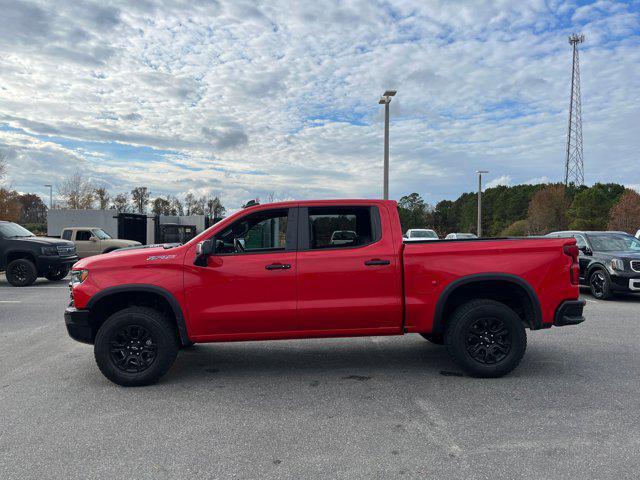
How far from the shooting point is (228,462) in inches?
129

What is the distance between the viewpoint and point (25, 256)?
542 inches

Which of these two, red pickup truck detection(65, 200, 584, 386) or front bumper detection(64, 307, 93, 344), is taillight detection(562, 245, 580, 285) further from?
front bumper detection(64, 307, 93, 344)

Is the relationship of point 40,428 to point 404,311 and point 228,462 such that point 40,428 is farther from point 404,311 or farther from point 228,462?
point 404,311

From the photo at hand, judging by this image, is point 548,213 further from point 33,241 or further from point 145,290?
point 145,290

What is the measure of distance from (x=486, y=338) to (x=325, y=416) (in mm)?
2010

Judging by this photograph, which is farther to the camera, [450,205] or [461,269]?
[450,205]

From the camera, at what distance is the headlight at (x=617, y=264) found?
1040 cm

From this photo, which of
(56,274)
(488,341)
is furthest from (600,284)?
(56,274)

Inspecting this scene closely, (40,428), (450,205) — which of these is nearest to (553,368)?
(40,428)

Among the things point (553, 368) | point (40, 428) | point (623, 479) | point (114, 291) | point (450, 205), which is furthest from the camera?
point (450, 205)

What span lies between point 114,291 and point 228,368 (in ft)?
5.08

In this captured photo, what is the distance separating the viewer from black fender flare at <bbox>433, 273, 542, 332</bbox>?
497cm

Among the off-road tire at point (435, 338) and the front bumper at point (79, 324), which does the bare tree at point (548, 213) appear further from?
the front bumper at point (79, 324)

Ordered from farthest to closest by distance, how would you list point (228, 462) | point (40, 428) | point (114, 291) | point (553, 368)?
point (553, 368), point (114, 291), point (40, 428), point (228, 462)
